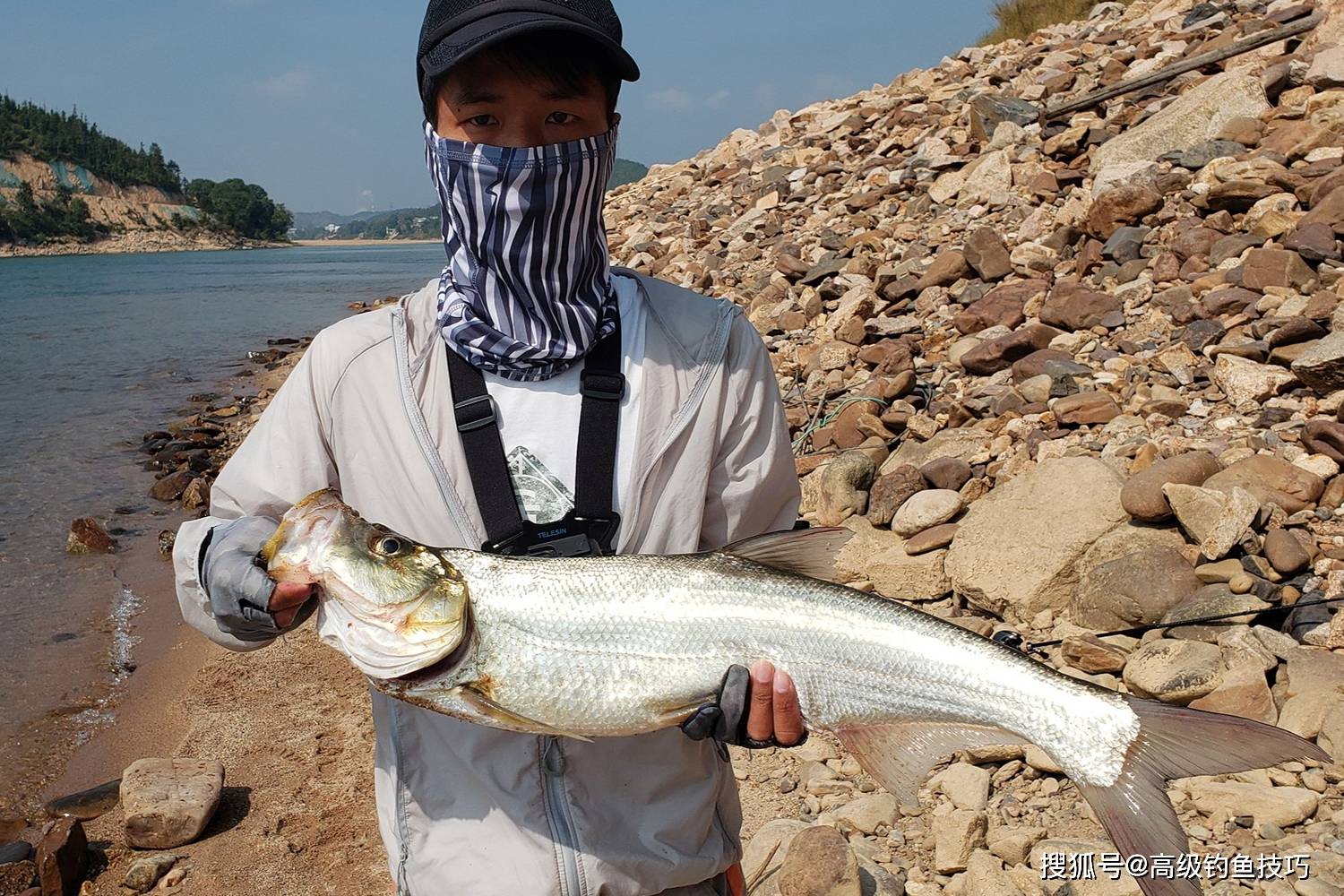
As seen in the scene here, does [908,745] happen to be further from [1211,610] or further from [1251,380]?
[1251,380]

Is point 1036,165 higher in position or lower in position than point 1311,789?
higher

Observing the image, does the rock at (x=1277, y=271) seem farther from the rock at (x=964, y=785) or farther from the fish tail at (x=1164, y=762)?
the fish tail at (x=1164, y=762)

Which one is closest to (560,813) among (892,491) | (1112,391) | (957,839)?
(957,839)

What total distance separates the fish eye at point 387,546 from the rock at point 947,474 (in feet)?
17.7

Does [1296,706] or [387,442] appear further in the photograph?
[1296,706]

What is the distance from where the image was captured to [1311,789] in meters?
4.04

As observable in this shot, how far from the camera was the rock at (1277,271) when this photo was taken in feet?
25.3

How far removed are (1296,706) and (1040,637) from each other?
1.41 meters

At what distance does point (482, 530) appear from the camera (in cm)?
240

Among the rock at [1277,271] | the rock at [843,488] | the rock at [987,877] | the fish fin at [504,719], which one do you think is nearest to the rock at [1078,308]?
the rock at [1277,271]

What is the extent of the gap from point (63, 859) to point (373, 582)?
13.4ft

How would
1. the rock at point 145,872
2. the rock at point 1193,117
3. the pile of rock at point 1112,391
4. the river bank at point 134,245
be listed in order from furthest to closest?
the river bank at point 134,245
the rock at point 1193,117
the rock at point 145,872
the pile of rock at point 1112,391

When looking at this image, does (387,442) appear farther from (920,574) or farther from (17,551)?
(17,551)

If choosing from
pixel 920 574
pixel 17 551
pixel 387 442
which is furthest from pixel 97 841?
pixel 17 551
